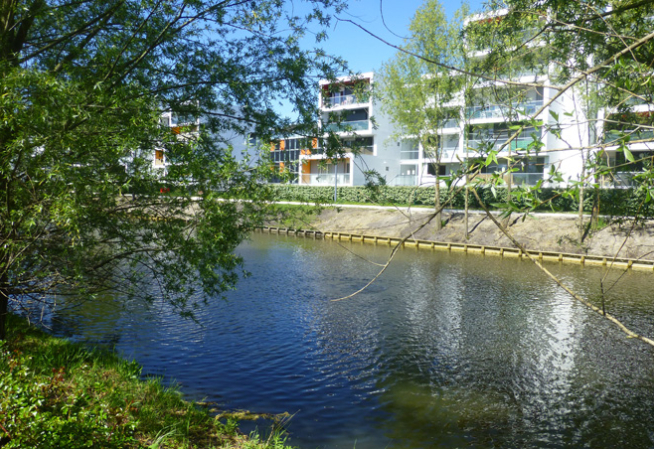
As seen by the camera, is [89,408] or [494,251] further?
[494,251]

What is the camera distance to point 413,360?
11.2m

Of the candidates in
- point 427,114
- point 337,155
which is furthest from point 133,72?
point 427,114

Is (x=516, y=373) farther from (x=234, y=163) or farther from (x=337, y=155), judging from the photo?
(x=234, y=163)

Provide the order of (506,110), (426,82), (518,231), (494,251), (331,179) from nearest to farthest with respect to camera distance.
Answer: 1. (506,110)
2. (494,251)
3. (518,231)
4. (426,82)
5. (331,179)

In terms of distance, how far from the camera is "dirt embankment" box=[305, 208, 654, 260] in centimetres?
2430

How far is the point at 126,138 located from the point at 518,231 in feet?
84.8

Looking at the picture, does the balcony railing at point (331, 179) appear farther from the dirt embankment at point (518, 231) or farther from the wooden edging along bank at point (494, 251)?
the wooden edging along bank at point (494, 251)

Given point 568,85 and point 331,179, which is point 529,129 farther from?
point 568,85

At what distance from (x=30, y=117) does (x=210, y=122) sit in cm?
434

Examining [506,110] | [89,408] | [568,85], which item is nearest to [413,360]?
[506,110]

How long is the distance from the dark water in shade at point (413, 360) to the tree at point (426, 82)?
14276 millimetres

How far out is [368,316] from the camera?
574 inches

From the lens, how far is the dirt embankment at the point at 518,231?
24297 millimetres

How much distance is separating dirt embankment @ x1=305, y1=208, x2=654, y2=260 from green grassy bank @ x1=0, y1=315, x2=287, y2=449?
12490 millimetres
